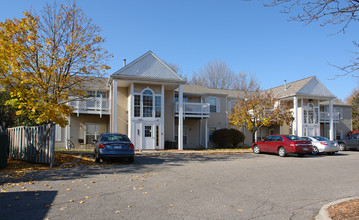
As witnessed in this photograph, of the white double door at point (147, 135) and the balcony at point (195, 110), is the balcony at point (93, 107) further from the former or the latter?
the balcony at point (195, 110)

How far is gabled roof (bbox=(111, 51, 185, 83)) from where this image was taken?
21.5m

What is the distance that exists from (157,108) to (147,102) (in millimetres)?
941

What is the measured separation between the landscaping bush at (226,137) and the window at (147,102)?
8374 millimetres

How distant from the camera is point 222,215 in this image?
18.3ft

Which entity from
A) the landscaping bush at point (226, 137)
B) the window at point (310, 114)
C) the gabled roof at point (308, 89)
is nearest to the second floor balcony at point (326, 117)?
the window at point (310, 114)

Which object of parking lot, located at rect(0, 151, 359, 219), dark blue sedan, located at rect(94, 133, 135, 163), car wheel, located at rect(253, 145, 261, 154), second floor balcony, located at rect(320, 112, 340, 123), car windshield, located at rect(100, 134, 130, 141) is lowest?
car wheel, located at rect(253, 145, 261, 154)

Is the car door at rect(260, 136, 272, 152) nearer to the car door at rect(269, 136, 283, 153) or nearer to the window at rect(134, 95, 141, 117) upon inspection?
the car door at rect(269, 136, 283, 153)

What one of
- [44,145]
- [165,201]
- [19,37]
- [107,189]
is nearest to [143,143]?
[44,145]

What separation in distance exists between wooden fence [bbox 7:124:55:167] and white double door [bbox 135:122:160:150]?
343 inches

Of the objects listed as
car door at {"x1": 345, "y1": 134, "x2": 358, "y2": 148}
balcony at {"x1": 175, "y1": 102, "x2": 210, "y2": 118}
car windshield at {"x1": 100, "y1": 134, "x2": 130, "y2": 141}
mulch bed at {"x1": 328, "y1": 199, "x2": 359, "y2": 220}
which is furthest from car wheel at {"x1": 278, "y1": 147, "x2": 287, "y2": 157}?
mulch bed at {"x1": 328, "y1": 199, "x2": 359, "y2": 220}

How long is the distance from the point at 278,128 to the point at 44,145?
26689mm

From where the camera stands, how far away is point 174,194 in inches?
288

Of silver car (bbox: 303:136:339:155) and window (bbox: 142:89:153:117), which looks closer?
silver car (bbox: 303:136:339:155)

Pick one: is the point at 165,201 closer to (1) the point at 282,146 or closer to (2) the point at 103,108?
(1) the point at 282,146
